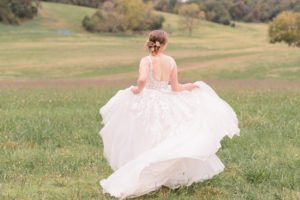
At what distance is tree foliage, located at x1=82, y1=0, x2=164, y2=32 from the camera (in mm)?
92375

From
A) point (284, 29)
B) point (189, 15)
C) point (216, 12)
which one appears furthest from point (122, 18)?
point (216, 12)

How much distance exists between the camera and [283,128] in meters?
10.8

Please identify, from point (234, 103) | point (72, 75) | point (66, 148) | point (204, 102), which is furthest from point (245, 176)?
point (72, 75)

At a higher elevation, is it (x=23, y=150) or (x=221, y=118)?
(x=221, y=118)

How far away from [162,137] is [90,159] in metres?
2.50

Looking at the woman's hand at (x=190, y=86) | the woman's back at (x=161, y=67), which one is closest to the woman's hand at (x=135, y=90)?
the woman's back at (x=161, y=67)

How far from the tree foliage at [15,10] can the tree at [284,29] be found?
50.1 meters

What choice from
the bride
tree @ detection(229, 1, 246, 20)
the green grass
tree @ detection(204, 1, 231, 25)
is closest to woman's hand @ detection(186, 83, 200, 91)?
the bride

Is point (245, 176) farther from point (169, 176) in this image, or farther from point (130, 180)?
point (130, 180)

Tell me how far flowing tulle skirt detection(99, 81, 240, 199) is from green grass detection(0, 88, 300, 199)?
1.23 ft

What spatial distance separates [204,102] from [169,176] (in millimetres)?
1232

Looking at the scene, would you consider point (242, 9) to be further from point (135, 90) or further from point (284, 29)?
point (135, 90)

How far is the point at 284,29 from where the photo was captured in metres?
75.3

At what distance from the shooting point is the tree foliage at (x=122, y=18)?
92375 mm
